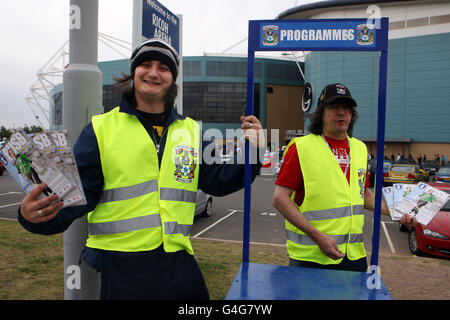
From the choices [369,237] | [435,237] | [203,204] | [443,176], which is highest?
[443,176]

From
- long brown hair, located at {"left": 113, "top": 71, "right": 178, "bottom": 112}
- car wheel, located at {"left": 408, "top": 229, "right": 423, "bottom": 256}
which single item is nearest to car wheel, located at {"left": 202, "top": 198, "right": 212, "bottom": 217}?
car wheel, located at {"left": 408, "top": 229, "right": 423, "bottom": 256}

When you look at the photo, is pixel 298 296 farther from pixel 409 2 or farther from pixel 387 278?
pixel 409 2

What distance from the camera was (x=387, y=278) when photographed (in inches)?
192

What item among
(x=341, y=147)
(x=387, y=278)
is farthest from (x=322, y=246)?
(x=387, y=278)

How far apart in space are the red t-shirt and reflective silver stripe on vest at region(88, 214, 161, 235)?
37.8 inches

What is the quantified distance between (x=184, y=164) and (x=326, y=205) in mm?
1035

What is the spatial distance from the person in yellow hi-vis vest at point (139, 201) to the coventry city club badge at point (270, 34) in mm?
771

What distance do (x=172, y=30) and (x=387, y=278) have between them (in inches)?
173

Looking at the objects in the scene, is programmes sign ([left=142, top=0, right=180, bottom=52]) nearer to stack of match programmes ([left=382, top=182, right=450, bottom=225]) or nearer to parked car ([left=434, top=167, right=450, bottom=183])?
stack of match programmes ([left=382, top=182, right=450, bottom=225])

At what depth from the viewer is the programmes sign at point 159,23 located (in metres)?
3.73

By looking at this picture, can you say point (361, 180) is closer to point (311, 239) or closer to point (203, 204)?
point (311, 239)

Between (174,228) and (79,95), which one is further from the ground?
(79,95)

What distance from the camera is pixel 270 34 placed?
94.3 inches

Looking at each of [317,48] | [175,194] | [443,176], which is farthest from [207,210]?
[443,176]
